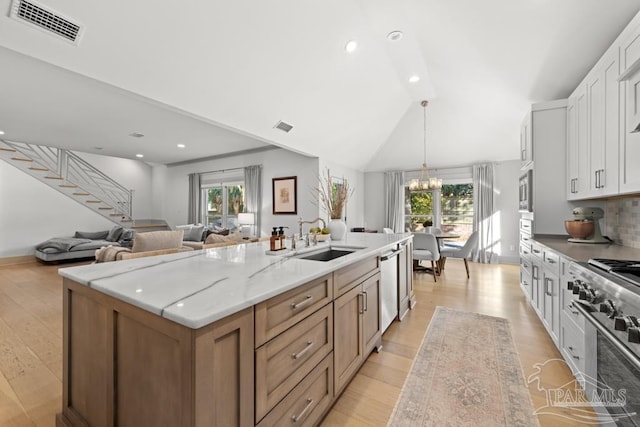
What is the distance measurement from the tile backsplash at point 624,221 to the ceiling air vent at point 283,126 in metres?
4.03

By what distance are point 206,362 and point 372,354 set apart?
1838 millimetres

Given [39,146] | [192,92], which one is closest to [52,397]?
[192,92]

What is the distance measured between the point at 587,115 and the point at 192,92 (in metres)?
3.94

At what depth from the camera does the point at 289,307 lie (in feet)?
4.05

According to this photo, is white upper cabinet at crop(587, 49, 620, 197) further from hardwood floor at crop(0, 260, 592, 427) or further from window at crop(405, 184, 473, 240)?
window at crop(405, 184, 473, 240)

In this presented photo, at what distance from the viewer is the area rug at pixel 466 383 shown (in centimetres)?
160

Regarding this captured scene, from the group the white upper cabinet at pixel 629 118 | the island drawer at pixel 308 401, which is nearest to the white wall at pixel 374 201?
the white upper cabinet at pixel 629 118

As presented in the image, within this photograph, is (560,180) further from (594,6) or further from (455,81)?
(455,81)

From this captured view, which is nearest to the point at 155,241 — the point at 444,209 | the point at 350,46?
the point at 350,46

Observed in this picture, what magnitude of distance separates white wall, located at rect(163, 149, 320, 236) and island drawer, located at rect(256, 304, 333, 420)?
167 inches

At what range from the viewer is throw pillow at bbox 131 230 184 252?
3609 millimetres

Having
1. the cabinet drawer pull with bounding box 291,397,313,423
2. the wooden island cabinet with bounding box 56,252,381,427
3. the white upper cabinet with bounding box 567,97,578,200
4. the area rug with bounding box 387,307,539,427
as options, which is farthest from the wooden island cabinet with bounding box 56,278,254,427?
the white upper cabinet with bounding box 567,97,578,200

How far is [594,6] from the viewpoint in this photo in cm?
212

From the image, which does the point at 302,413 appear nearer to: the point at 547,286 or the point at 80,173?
the point at 547,286
